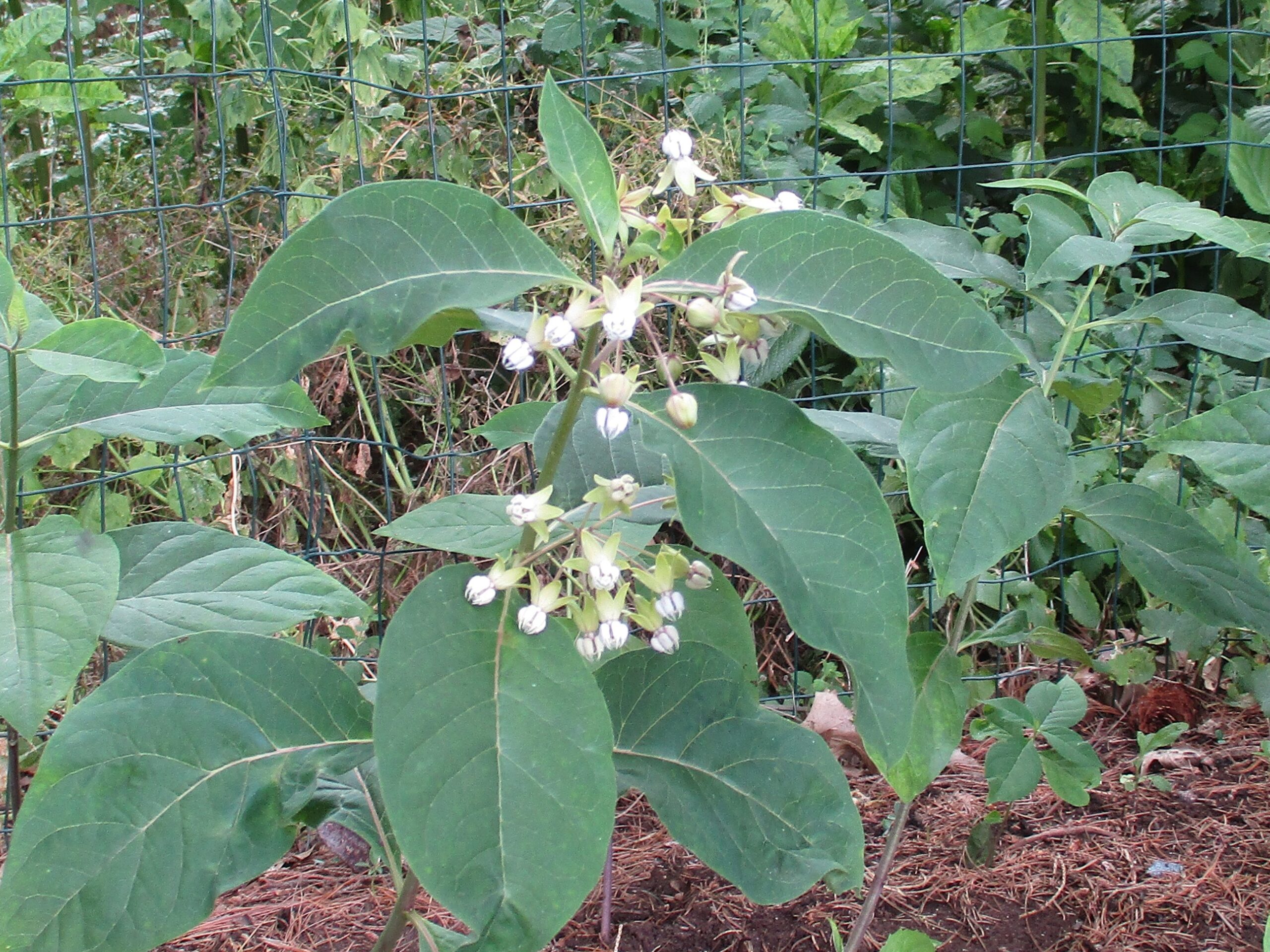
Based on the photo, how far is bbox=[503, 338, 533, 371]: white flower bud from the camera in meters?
0.85

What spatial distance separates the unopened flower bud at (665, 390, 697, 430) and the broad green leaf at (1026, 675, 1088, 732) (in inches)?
40.8

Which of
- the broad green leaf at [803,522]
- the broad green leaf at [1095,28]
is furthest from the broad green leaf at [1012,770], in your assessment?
the broad green leaf at [1095,28]

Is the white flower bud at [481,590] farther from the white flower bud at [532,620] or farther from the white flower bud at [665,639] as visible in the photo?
the white flower bud at [665,639]

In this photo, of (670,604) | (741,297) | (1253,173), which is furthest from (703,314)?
(1253,173)

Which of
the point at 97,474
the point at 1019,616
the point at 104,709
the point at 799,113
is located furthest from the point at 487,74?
the point at 104,709

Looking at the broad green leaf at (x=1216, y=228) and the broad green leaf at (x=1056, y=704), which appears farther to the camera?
the broad green leaf at (x=1056, y=704)

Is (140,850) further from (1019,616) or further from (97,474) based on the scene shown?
(97,474)

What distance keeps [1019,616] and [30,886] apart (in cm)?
126

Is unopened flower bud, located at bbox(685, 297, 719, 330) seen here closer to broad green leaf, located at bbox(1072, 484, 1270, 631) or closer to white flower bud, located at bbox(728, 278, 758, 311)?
white flower bud, located at bbox(728, 278, 758, 311)

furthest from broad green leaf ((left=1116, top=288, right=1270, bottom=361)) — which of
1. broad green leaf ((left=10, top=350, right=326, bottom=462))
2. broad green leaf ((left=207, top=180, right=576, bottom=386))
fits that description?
broad green leaf ((left=10, top=350, right=326, bottom=462))

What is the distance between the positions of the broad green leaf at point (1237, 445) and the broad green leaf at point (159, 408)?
3.77 ft

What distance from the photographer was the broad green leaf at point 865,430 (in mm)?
1329

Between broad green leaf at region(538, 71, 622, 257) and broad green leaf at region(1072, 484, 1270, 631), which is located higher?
broad green leaf at region(538, 71, 622, 257)

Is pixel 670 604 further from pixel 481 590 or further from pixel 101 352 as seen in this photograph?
pixel 101 352
